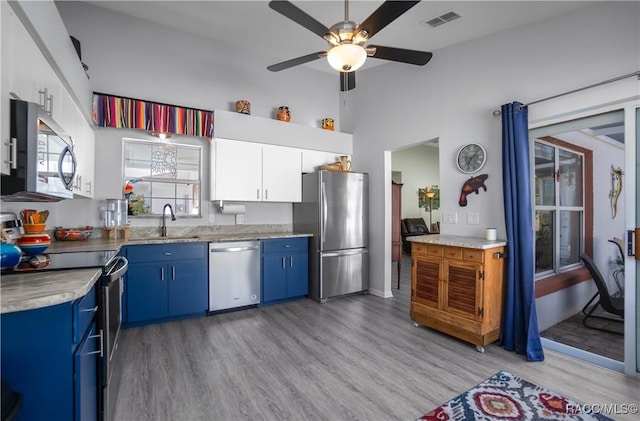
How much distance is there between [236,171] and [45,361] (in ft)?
9.85

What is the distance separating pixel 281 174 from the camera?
14.0 feet

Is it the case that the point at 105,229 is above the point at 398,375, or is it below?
above

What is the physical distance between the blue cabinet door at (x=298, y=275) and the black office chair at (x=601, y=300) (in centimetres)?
304

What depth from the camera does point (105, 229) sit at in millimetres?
3365

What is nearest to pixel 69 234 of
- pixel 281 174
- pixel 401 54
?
pixel 281 174

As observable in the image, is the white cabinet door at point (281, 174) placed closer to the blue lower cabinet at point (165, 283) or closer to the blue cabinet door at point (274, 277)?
the blue cabinet door at point (274, 277)

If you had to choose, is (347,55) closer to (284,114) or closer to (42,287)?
(42,287)

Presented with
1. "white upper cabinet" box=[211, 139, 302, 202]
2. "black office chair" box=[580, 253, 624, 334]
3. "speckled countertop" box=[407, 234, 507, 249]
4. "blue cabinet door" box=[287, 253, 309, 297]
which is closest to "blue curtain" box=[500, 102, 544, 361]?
"speckled countertop" box=[407, 234, 507, 249]

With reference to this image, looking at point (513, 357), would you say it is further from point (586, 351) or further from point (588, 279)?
point (588, 279)

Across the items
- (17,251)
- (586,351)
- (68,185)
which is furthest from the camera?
(586,351)

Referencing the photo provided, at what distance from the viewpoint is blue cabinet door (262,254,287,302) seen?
153 inches

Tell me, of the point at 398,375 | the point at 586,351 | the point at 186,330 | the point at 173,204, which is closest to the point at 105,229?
the point at 173,204

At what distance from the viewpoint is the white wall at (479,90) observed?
2428mm

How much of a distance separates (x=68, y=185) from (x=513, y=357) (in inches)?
145
